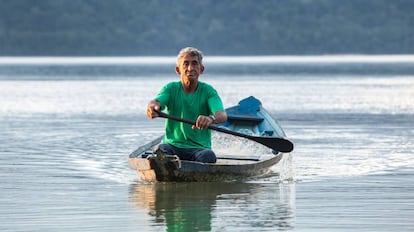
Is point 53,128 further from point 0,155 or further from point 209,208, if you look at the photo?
point 209,208

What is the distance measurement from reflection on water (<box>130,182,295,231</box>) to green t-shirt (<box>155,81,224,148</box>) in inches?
23.0

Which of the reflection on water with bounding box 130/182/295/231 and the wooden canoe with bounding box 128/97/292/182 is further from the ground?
the wooden canoe with bounding box 128/97/292/182

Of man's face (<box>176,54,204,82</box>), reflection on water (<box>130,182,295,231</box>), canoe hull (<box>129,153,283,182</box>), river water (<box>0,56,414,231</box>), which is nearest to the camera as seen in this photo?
reflection on water (<box>130,182,295,231</box>)

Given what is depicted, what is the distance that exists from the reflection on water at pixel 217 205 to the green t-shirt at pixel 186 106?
23.0 inches

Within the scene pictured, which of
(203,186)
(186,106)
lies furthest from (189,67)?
(203,186)

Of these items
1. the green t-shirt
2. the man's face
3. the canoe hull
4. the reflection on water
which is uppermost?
the man's face

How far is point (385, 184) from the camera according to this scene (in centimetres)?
1652

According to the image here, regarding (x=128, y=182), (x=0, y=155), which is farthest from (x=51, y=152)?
(x=128, y=182)

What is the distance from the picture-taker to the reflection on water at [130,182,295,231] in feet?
42.8

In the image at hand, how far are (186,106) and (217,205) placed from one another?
1546 mm

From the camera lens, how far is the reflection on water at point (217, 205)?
42.8 ft

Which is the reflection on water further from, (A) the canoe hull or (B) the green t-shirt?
(B) the green t-shirt

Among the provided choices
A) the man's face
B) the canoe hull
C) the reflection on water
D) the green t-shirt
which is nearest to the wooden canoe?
the canoe hull

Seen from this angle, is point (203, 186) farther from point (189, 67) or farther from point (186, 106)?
point (189, 67)
